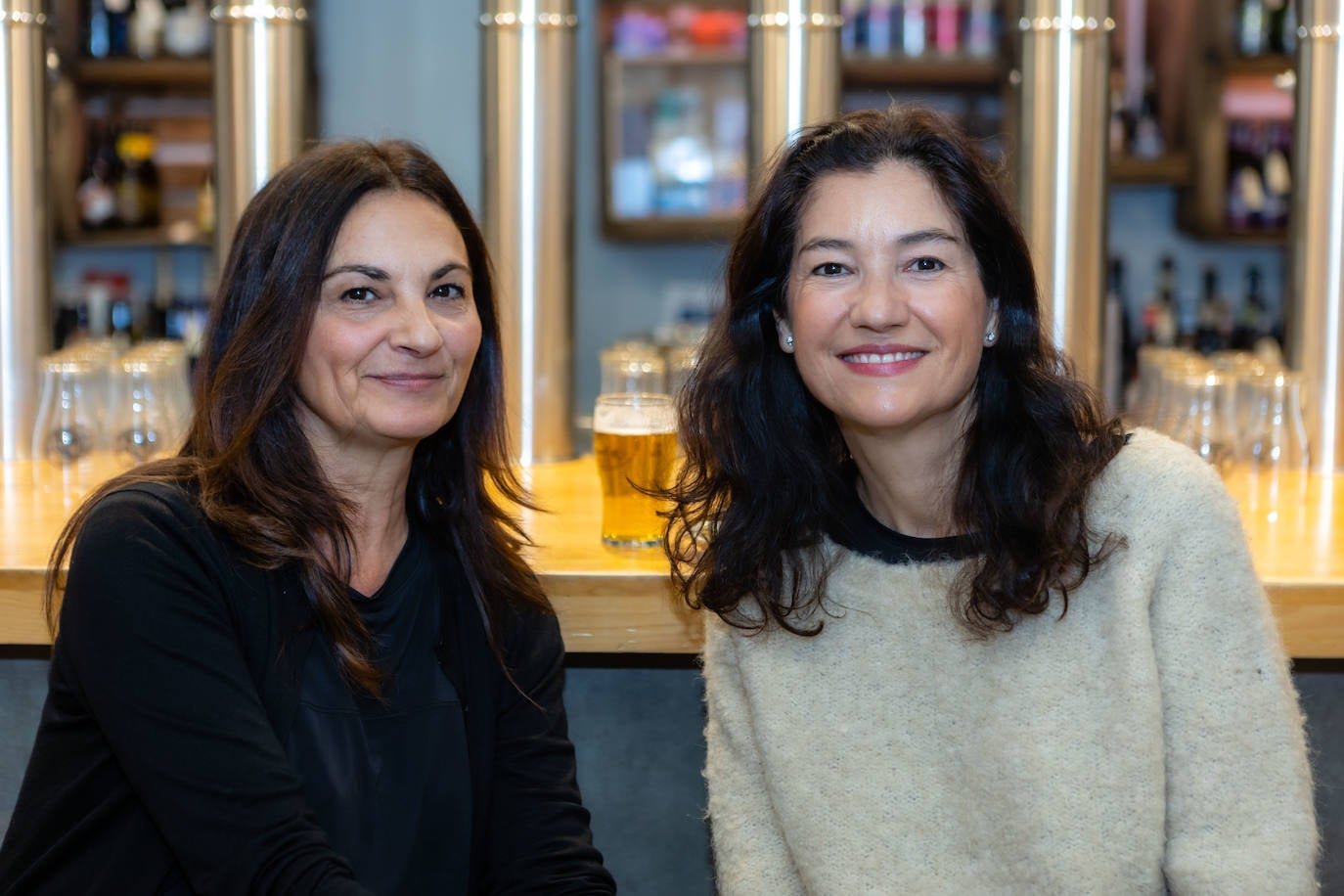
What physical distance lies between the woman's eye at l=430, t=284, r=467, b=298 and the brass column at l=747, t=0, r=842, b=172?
35.9 inches

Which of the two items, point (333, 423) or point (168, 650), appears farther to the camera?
point (333, 423)

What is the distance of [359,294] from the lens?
1.52 metres

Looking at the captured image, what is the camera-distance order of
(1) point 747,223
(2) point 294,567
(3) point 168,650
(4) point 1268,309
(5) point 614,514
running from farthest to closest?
(4) point 1268,309 → (5) point 614,514 → (1) point 747,223 → (2) point 294,567 → (3) point 168,650

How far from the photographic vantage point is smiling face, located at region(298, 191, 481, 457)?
1492 millimetres

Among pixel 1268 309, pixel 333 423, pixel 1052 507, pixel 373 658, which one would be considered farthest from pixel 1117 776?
pixel 1268 309

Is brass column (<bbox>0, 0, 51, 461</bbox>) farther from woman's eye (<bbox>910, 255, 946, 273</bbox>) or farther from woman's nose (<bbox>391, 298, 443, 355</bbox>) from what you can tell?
woman's eye (<bbox>910, 255, 946, 273</bbox>)

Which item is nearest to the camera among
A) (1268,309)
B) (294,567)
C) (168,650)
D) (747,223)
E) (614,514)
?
(168,650)

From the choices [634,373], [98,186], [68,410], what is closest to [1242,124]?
[634,373]

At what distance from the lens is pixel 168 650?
1.36m

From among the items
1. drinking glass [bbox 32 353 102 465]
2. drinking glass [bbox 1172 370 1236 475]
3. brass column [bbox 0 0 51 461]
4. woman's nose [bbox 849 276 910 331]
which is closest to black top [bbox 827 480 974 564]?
woman's nose [bbox 849 276 910 331]

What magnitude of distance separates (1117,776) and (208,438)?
91 cm

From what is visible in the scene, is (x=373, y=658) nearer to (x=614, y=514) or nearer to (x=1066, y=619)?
(x=614, y=514)

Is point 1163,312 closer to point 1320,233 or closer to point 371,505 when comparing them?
point 1320,233

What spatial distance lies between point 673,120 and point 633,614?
299cm
